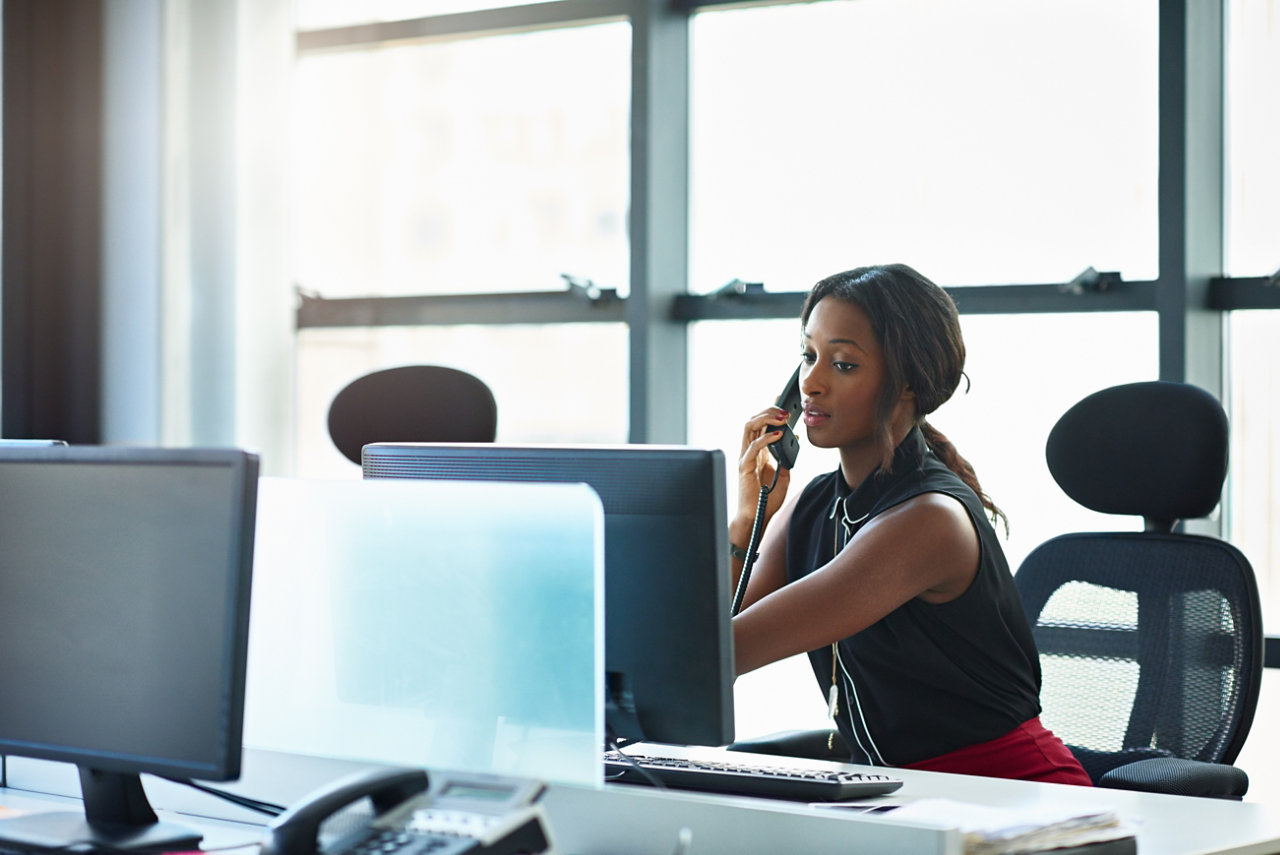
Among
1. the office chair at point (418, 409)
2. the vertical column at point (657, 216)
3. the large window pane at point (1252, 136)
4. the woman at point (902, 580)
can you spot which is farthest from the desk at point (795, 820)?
the vertical column at point (657, 216)

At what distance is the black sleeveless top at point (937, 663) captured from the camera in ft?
6.67

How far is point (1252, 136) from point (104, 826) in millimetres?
2621

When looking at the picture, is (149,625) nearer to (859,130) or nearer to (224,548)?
(224,548)

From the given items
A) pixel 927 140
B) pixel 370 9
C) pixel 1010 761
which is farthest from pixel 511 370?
pixel 1010 761

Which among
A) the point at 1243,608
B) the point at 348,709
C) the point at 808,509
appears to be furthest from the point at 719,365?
the point at 348,709

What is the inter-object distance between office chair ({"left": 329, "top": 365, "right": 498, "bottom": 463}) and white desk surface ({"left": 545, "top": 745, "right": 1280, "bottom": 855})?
3.63 ft

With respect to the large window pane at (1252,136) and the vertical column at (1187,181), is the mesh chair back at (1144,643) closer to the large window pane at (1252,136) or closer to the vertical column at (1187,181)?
the vertical column at (1187,181)

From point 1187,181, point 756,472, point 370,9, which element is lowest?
point 756,472

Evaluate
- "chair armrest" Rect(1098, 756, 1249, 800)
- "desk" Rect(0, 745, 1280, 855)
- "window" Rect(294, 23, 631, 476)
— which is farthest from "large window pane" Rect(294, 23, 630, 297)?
"desk" Rect(0, 745, 1280, 855)

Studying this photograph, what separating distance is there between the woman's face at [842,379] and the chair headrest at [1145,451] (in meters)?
0.36

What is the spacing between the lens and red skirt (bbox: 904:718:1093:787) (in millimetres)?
2002

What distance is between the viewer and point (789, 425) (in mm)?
2312

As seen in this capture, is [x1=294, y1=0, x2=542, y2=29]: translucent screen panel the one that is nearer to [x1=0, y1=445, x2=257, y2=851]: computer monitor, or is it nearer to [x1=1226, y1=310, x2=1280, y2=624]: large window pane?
[x1=1226, y1=310, x2=1280, y2=624]: large window pane

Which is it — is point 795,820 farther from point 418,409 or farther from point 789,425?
point 418,409
